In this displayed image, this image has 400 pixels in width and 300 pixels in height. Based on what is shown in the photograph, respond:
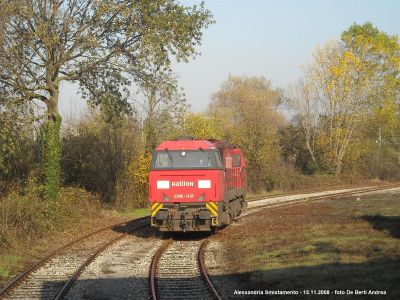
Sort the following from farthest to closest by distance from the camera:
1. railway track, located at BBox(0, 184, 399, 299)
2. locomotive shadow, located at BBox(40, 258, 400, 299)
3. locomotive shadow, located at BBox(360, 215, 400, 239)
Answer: locomotive shadow, located at BBox(360, 215, 400, 239) < railway track, located at BBox(0, 184, 399, 299) < locomotive shadow, located at BBox(40, 258, 400, 299)

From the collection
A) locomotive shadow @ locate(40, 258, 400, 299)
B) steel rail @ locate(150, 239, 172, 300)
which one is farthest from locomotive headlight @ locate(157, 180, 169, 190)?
locomotive shadow @ locate(40, 258, 400, 299)

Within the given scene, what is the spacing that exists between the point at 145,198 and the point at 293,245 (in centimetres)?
1701

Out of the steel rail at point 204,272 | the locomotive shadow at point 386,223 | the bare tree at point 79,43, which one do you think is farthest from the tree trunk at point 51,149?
the locomotive shadow at point 386,223

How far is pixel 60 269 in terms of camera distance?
1267cm

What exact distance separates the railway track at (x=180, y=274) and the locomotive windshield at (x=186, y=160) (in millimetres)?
2543

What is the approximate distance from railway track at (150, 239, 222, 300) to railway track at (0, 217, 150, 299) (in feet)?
5.93

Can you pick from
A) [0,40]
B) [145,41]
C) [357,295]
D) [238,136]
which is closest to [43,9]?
[0,40]

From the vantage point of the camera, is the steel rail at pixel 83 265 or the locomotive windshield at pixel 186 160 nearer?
the steel rail at pixel 83 265

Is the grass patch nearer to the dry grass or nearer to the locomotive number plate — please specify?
the dry grass

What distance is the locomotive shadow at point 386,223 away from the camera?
1587 cm

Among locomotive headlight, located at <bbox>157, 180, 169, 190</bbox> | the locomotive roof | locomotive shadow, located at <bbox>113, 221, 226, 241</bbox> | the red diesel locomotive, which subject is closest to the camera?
the red diesel locomotive

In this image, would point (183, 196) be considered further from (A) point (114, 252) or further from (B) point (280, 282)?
(B) point (280, 282)

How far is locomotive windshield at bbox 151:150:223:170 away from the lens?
1710 cm

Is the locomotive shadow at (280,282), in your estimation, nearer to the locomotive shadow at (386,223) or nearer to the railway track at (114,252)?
the railway track at (114,252)
